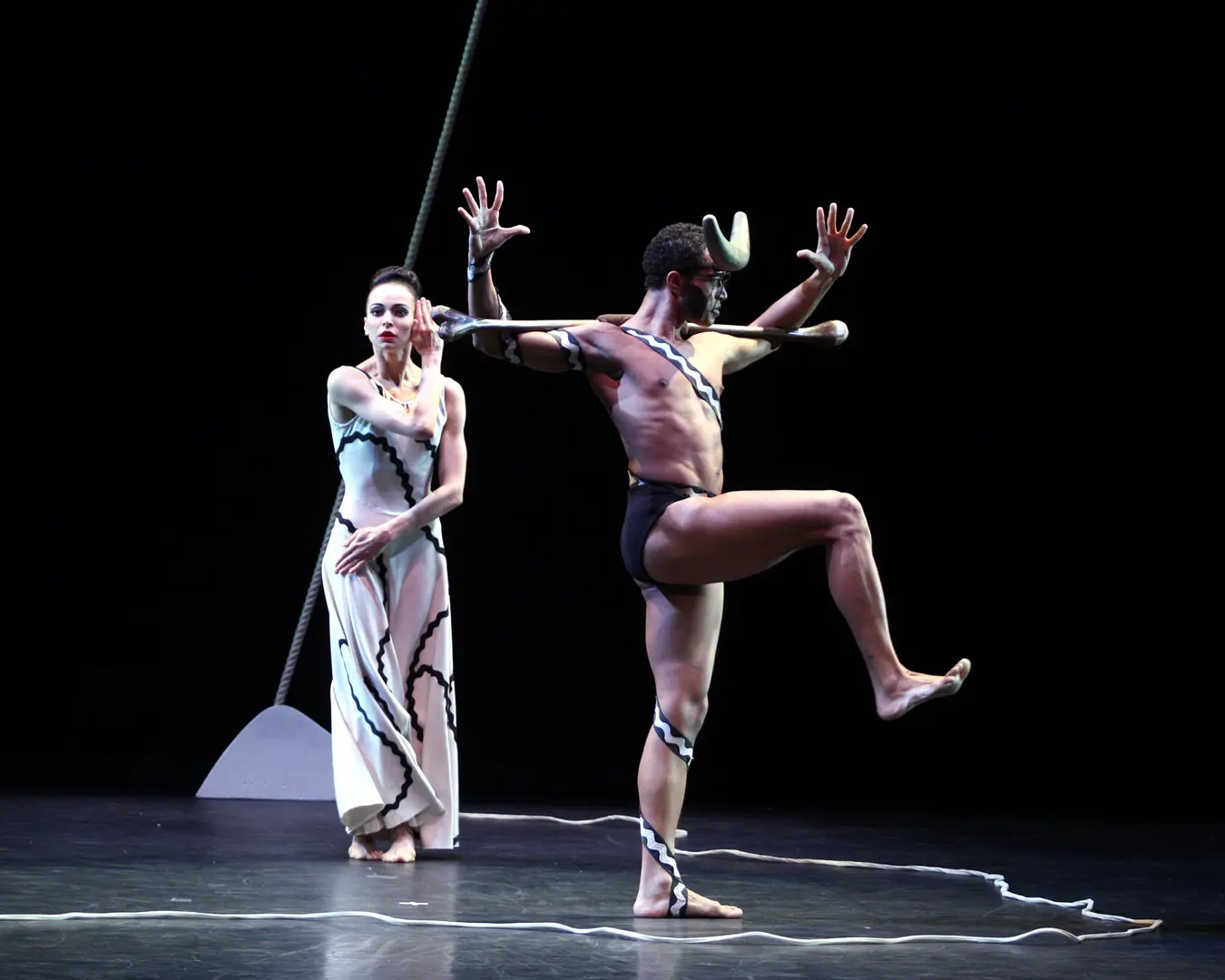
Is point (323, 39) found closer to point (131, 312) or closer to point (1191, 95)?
point (131, 312)

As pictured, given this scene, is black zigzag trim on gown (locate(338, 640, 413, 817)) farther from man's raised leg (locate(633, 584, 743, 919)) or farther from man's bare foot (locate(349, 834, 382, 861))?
man's raised leg (locate(633, 584, 743, 919))

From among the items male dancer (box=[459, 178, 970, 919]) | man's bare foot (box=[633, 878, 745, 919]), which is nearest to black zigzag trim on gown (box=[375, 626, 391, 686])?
male dancer (box=[459, 178, 970, 919])

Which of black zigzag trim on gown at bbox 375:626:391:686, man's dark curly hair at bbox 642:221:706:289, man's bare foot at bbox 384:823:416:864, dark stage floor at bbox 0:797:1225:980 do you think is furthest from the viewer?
black zigzag trim on gown at bbox 375:626:391:686

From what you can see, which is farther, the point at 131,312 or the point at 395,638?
the point at 131,312

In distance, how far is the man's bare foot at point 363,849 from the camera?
14.4 ft

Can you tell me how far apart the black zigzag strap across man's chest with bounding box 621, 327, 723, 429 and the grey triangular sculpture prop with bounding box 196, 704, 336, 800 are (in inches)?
101

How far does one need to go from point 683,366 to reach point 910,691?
833mm

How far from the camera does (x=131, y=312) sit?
643 centimetres

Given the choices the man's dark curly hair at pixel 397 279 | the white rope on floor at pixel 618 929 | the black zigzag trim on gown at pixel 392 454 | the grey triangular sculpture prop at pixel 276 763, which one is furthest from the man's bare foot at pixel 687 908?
the grey triangular sculpture prop at pixel 276 763

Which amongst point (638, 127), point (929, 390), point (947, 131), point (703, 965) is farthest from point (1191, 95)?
point (703, 965)

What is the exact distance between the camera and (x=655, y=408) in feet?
11.6

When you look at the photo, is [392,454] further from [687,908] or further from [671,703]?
[687,908]

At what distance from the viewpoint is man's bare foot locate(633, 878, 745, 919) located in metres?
3.47

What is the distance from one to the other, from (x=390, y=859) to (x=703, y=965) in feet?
5.11
